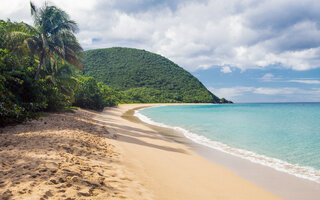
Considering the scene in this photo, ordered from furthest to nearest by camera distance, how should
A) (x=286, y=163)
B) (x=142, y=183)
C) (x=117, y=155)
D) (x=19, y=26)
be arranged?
(x=19, y=26) → (x=286, y=163) → (x=117, y=155) → (x=142, y=183)

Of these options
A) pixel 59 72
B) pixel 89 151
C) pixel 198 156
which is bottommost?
pixel 198 156

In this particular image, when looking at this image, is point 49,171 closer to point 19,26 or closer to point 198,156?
point 198,156

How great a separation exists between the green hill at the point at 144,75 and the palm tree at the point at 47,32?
5822 centimetres

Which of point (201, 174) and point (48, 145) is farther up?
point (48, 145)

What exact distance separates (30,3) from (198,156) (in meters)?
15.8

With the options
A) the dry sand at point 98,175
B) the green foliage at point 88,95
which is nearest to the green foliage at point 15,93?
the dry sand at point 98,175

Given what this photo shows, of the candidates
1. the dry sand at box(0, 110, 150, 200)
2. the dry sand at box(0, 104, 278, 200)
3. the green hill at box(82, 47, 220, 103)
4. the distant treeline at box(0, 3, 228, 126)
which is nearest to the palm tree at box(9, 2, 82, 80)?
the distant treeline at box(0, 3, 228, 126)

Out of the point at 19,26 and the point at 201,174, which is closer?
the point at 201,174

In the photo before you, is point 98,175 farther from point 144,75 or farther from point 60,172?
point 144,75

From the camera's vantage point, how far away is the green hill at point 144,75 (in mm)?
85438

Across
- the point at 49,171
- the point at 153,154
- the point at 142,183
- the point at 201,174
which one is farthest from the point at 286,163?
the point at 49,171

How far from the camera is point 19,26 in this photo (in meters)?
14.1

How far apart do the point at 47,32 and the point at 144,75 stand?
8284 cm

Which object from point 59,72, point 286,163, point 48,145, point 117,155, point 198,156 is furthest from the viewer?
point 59,72
